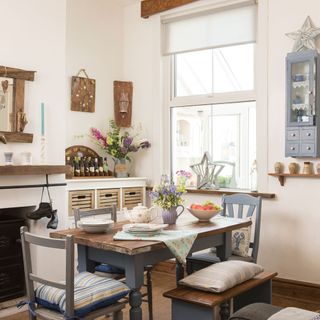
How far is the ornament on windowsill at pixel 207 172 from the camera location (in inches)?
192

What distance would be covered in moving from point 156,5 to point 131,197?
2.14 meters

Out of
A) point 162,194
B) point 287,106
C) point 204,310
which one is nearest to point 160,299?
point 162,194

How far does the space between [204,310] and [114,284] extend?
0.53 m

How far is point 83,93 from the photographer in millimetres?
4922

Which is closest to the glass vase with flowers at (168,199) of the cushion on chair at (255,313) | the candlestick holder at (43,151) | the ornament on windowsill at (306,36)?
the cushion on chair at (255,313)

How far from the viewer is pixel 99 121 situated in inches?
202

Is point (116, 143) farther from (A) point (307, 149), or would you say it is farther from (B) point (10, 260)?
(A) point (307, 149)

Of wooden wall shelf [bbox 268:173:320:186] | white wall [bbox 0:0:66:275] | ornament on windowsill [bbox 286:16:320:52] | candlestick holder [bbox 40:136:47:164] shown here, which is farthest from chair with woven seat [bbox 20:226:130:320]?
ornament on windowsill [bbox 286:16:320:52]

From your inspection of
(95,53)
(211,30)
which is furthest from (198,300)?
(95,53)

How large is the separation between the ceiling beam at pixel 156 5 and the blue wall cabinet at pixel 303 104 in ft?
4.87

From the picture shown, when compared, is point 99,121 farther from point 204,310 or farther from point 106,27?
point 204,310

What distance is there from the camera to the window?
15.4 ft

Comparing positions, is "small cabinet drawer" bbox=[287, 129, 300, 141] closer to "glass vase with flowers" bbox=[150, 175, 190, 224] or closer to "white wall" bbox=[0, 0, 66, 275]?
"glass vase with flowers" bbox=[150, 175, 190, 224]

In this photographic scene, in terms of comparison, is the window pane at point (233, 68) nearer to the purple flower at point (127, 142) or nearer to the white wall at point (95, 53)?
the purple flower at point (127, 142)
